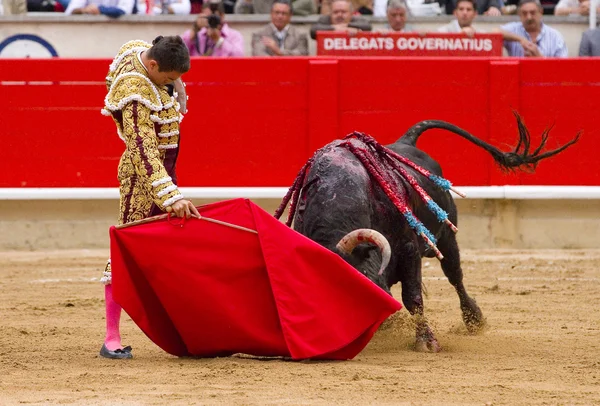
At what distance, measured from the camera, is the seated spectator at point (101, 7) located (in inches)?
366

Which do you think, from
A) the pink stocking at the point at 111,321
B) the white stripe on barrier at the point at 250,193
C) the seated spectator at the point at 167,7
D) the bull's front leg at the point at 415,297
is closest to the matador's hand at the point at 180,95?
the pink stocking at the point at 111,321

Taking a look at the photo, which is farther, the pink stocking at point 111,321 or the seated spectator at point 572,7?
the seated spectator at point 572,7

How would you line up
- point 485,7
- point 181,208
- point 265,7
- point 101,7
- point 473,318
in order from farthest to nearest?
point 485,7 → point 265,7 → point 101,7 → point 473,318 → point 181,208

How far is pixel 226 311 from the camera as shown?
4.52 meters

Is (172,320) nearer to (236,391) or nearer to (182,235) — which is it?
(182,235)

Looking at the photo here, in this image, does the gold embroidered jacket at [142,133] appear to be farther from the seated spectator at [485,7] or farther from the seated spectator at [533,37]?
the seated spectator at [485,7]

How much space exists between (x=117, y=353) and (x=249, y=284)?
0.63 metres

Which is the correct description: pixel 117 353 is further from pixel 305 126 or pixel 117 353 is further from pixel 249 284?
pixel 305 126

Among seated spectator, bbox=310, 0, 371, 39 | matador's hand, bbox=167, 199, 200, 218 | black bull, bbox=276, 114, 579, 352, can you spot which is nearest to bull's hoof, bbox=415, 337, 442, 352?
black bull, bbox=276, 114, 579, 352

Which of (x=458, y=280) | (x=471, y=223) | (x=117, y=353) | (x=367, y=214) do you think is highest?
(x=367, y=214)

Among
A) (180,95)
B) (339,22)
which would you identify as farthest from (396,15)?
(180,95)

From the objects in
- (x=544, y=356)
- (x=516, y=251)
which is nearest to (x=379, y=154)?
(x=544, y=356)

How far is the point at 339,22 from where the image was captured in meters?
9.05

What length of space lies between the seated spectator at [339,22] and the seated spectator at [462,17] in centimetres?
59
